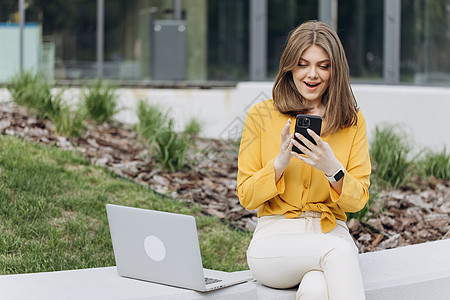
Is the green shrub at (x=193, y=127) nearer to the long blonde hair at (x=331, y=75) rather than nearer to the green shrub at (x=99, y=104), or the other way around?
the green shrub at (x=99, y=104)

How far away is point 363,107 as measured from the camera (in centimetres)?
823

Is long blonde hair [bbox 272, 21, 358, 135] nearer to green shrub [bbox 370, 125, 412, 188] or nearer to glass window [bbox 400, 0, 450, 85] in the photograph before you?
green shrub [bbox 370, 125, 412, 188]

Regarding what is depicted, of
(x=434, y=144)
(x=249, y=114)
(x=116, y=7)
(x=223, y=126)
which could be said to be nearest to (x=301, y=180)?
(x=249, y=114)

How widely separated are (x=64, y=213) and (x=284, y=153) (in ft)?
6.55

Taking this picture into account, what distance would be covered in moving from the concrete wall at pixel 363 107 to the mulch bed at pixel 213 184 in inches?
32.4

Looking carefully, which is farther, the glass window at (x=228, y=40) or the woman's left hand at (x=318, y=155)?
the glass window at (x=228, y=40)

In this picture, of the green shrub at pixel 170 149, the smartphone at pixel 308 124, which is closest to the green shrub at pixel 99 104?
the green shrub at pixel 170 149

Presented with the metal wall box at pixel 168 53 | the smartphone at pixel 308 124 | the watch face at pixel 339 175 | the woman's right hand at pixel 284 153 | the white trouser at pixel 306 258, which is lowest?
the white trouser at pixel 306 258

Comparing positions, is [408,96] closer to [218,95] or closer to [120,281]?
[218,95]

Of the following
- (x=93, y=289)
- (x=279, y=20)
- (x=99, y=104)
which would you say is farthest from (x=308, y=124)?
(x=279, y=20)

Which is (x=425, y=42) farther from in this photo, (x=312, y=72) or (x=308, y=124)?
(x=308, y=124)

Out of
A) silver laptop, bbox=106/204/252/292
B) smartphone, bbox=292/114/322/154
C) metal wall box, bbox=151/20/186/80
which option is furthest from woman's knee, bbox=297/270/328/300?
metal wall box, bbox=151/20/186/80

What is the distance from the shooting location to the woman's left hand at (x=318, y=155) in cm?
284

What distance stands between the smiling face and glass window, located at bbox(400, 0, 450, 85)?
666 centimetres
